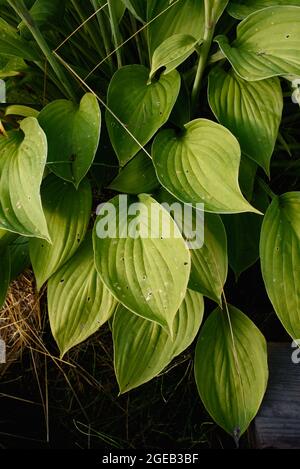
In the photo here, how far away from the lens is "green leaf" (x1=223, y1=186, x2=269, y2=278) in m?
1.06

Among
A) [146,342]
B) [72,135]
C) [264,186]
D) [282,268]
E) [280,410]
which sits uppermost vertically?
[72,135]

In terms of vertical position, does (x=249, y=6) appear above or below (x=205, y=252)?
above

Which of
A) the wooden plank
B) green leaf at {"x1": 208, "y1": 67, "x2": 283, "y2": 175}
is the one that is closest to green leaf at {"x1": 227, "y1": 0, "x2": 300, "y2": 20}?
green leaf at {"x1": 208, "y1": 67, "x2": 283, "y2": 175}

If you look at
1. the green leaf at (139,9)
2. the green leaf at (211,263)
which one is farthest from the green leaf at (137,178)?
the green leaf at (139,9)

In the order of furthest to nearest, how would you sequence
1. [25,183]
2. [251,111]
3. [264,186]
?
1. [264,186]
2. [251,111]
3. [25,183]

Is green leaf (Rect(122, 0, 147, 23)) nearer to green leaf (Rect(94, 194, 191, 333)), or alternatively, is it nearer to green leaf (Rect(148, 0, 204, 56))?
green leaf (Rect(148, 0, 204, 56))

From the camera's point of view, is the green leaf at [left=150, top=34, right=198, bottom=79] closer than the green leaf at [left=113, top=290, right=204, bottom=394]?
Yes

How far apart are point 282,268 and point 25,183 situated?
0.38m

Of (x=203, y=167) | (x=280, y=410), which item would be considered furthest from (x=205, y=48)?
(x=280, y=410)

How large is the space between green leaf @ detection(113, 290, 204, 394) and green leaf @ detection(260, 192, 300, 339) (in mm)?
130

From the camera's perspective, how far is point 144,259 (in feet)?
2.92

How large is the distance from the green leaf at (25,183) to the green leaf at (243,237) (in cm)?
37

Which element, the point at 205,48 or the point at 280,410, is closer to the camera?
the point at 205,48

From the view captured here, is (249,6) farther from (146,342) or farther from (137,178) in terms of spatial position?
(146,342)
